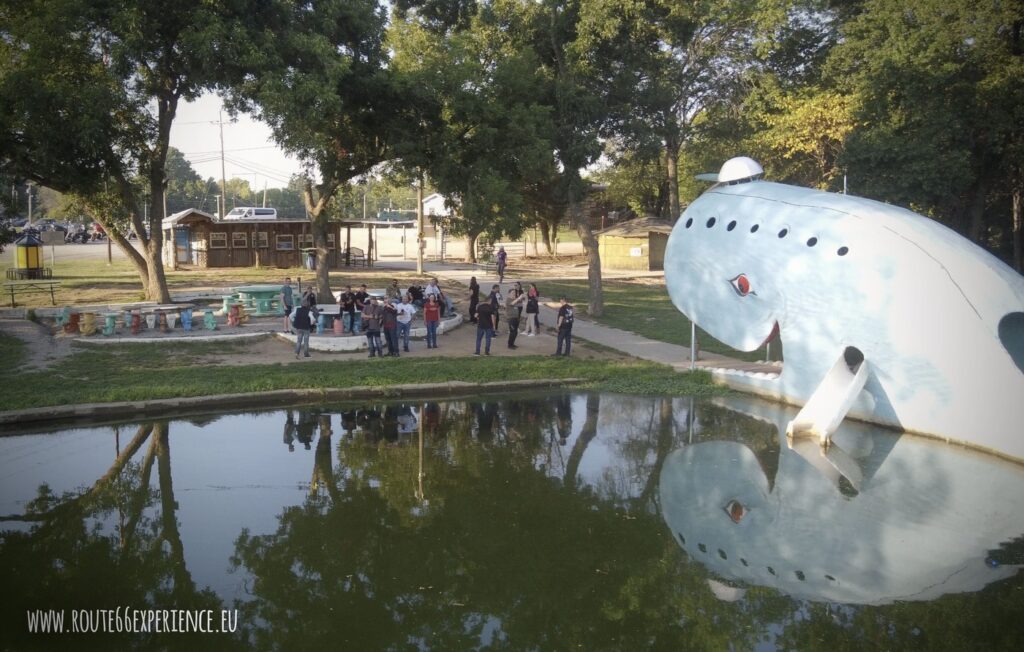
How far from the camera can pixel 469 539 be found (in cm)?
939

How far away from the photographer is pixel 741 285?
1583cm

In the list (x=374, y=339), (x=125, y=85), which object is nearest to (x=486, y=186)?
(x=374, y=339)

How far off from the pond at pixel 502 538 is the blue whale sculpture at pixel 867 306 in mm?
755

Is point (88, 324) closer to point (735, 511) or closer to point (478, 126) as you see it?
point (478, 126)

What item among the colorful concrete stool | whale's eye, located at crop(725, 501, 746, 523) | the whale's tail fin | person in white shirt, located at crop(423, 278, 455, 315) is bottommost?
whale's eye, located at crop(725, 501, 746, 523)

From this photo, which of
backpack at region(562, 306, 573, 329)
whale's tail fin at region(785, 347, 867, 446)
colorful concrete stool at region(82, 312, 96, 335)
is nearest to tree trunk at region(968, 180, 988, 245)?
backpack at region(562, 306, 573, 329)

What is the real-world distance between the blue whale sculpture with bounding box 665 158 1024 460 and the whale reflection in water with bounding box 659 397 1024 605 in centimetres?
71

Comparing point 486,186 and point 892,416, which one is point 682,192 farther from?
point 892,416

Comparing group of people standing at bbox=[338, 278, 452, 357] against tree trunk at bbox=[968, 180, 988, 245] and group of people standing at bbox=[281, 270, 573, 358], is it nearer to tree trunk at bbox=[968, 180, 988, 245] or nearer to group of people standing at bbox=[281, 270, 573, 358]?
group of people standing at bbox=[281, 270, 573, 358]

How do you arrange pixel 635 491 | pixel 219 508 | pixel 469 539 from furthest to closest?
1. pixel 635 491
2. pixel 219 508
3. pixel 469 539

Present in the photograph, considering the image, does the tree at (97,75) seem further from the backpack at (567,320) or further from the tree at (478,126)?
the backpack at (567,320)

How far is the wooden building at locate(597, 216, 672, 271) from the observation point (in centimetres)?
4434

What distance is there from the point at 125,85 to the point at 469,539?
61.1 feet

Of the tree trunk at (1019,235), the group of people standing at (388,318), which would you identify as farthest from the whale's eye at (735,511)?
the tree trunk at (1019,235)
